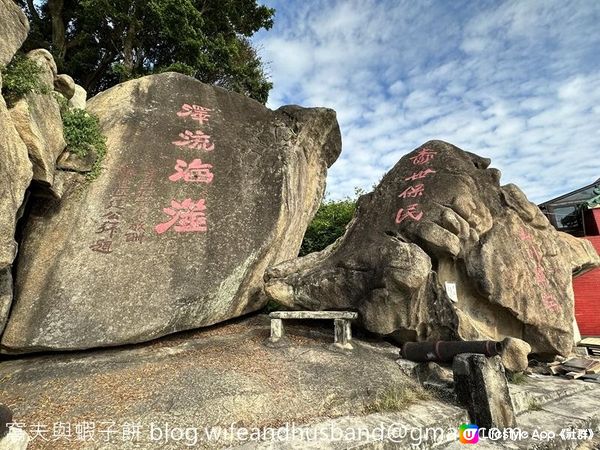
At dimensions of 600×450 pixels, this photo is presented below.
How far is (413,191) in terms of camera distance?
328 inches

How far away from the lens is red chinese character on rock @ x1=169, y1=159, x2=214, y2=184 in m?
7.67

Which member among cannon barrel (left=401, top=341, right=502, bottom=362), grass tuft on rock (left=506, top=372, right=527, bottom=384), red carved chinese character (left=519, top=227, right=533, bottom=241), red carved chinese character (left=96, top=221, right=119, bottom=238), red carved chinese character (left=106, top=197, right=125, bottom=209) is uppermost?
red carved chinese character (left=106, top=197, right=125, bottom=209)

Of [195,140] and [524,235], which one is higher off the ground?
[195,140]

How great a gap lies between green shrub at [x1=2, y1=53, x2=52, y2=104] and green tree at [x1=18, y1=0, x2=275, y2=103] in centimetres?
781

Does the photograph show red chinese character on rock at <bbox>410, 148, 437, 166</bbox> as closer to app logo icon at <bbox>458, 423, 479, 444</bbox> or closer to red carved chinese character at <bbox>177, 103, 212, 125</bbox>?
red carved chinese character at <bbox>177, 103, 212, 125</bbox>

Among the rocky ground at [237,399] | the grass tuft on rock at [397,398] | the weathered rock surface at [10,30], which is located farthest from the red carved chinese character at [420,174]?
the weathered rock surface at [10,30]

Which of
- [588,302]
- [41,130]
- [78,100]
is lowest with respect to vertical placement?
[588,302]

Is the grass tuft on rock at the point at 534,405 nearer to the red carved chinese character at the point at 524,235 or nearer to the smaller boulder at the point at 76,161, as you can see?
the red carved chinese character at the point at 524,235

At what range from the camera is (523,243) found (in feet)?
26.7

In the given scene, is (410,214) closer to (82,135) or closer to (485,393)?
(485,393)

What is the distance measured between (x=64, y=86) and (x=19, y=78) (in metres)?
2.25

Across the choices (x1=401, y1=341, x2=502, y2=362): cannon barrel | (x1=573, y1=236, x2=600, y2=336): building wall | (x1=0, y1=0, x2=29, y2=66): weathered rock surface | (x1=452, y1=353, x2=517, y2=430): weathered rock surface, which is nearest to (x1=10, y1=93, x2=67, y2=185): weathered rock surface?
(x1=0, y1=0, x2=29, y2=66): weathered rock surface

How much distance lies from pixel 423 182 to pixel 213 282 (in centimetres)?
518

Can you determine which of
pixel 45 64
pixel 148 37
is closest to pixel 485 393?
pixel 45 64
